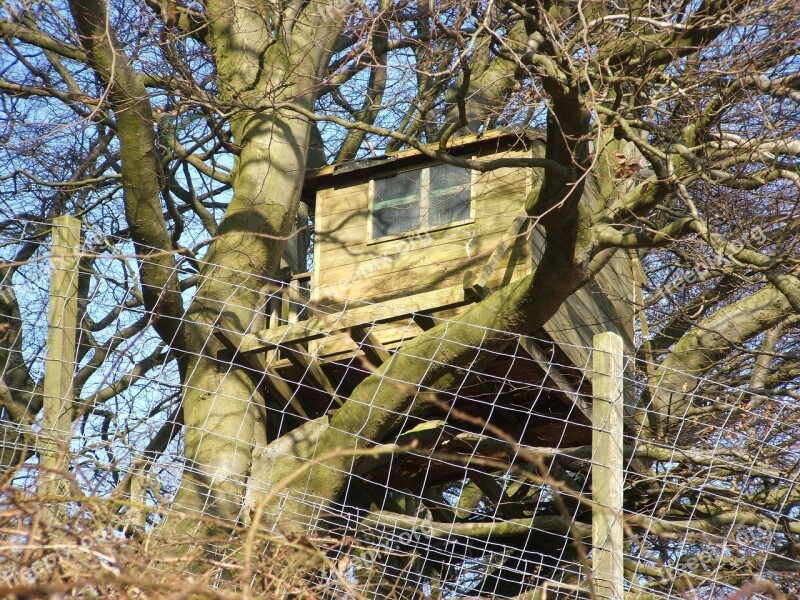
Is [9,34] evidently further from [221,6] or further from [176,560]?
[176,560]

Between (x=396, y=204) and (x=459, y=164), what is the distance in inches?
103

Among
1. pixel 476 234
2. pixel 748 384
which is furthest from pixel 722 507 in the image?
pixel 476 234

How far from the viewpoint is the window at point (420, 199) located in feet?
28.2

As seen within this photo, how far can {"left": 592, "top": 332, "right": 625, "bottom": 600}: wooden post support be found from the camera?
406 cm

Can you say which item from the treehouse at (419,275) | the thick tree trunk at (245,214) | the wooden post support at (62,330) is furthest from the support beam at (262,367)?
the wooden post support at (62,330)

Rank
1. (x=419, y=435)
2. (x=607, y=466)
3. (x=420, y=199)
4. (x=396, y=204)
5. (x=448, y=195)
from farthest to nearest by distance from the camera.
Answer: (x=396, y=204)
(x=420, y=199)
(x=448, y=195)
(x=419, y=435)
(x=607, y=466)

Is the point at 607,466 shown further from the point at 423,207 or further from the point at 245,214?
the point at 245,214

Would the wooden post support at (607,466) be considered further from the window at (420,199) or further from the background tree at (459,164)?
the window at (420,199)

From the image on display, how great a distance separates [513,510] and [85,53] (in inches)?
233

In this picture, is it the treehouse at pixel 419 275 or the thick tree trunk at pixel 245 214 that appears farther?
the thick tree trunk at pixel 245 214

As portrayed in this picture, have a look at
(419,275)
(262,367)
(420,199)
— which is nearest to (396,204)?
(420,199)

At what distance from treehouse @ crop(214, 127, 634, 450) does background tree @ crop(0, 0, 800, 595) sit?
38cm

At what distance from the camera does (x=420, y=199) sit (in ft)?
28.8

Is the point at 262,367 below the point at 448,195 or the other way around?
below
